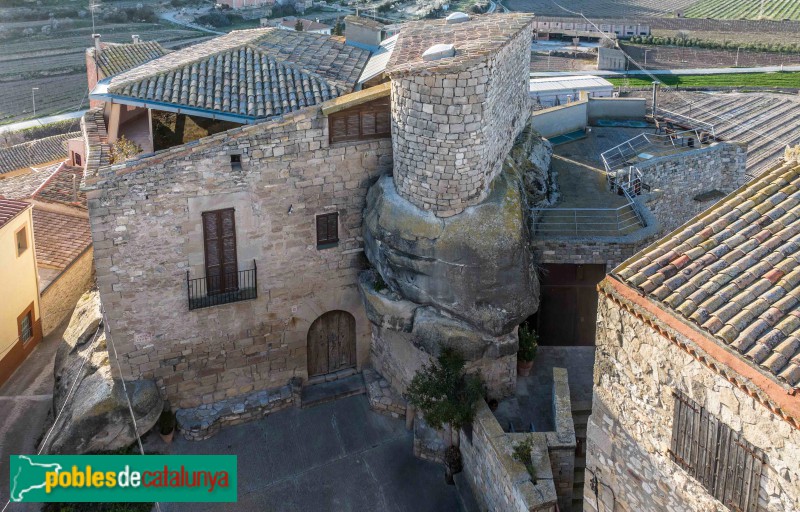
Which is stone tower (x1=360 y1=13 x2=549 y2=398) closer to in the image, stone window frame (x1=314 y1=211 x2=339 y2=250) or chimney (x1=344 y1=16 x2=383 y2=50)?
stone window frame (x1=314 y1=211 x2=339 y2=250)

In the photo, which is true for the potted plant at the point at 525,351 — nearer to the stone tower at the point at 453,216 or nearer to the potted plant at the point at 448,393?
the stone tower at the point at 453,216

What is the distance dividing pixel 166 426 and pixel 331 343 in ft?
13.8

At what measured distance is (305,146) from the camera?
1864 cm

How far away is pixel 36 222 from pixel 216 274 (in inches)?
525

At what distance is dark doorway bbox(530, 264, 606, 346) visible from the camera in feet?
67.4

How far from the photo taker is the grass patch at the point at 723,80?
52562mm

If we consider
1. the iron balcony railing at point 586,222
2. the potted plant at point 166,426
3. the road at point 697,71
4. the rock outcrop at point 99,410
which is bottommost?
the potted plant at point 166,426

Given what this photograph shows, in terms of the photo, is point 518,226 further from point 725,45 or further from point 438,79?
point 725,45

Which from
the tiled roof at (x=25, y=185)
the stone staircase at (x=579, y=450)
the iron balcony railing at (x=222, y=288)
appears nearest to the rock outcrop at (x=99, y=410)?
the iron balcony railing at (x=222, y=288)

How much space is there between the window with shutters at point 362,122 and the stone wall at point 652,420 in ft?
27.2

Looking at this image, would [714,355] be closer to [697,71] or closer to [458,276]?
[458,276]

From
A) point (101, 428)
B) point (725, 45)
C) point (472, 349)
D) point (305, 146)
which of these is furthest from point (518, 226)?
point (725, 45)

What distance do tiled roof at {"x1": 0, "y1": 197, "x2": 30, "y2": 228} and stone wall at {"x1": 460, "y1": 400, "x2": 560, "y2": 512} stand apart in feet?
44.5

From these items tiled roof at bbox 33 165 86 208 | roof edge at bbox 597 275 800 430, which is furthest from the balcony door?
tiled roof at bbox 33 165 86 208
